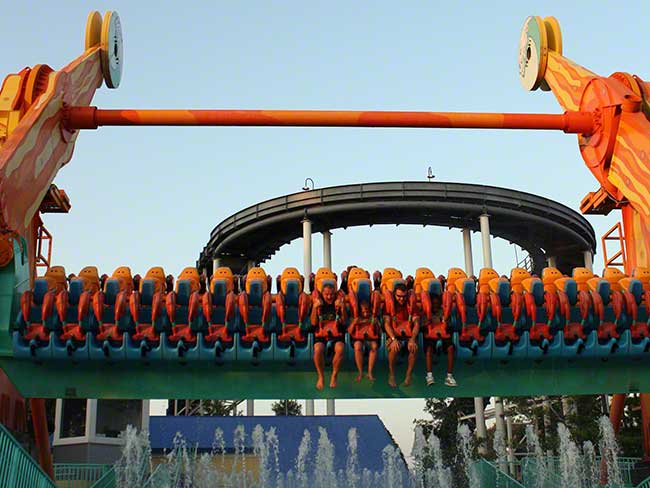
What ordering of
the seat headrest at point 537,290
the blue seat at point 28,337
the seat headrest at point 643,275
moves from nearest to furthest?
1. the blue seat at point 28,337
2. the seat headrest at point 537,290
3. the seat headrest at point 643,275

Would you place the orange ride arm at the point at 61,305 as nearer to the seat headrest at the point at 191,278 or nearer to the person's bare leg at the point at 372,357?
the seat headrest at the point at 191,278

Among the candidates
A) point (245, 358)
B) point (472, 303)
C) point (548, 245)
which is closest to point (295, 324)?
point (245, 358)

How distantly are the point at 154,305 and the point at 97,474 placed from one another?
7.95 metres

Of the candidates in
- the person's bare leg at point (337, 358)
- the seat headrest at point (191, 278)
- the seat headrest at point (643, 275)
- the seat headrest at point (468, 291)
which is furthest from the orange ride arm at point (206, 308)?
the seat headrest at point (643, 275)

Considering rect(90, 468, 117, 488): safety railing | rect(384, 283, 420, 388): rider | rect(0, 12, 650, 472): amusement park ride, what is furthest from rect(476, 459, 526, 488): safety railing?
rect(90, 468, 117, 488): safety railing

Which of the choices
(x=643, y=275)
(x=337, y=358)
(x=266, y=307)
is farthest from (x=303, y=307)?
(x=643, y=275)

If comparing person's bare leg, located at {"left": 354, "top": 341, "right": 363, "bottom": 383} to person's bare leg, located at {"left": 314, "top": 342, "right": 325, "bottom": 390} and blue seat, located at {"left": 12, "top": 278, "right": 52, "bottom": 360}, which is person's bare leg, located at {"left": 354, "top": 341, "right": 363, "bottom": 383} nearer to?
person's bare leg, located at {"left": 314, "top": 342, "right": 325, "bottom": 390}

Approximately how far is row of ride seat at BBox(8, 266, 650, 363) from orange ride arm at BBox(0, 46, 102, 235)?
115cm

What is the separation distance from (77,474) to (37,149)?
7.92m

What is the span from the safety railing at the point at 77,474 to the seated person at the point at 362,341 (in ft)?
25.9

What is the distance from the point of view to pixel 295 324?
11.5m

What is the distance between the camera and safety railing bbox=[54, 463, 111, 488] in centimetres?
1688

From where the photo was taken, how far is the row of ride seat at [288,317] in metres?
11.2

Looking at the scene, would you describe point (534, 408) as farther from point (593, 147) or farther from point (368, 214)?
point (593, 147)
